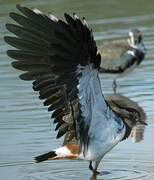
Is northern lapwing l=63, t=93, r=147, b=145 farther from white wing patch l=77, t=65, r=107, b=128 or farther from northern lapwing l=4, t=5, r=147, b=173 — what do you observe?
white wing patch l=77, t=65, r=107, b=128

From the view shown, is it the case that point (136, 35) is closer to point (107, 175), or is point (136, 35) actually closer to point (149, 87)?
point (149, 87)

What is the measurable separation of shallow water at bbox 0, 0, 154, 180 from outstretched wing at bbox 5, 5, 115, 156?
60 cm

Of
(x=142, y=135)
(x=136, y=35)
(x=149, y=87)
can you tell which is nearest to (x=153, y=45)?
(x=136, y=35)

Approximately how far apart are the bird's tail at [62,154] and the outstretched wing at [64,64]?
0.11 m

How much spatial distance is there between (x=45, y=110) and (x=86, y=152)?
2.61m

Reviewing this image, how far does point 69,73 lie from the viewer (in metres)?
6.77

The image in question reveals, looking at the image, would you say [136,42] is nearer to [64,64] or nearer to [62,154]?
[62,154]

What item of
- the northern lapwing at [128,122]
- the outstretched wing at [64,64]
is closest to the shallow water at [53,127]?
the northern lapwing at [128,122]

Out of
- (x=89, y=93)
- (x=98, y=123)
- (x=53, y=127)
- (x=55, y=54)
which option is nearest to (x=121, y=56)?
(x=53, y=127)

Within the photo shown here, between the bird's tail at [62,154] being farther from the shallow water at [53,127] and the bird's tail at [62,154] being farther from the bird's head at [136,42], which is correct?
the bird's head at [136,42]

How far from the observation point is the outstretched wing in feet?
21.6

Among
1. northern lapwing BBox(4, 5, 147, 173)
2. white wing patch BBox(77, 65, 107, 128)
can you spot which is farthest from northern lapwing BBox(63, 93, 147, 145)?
white wing patch BBox(77, 65, 107, 128)

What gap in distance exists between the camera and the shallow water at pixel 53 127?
303 inches

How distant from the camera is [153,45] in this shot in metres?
13.4
